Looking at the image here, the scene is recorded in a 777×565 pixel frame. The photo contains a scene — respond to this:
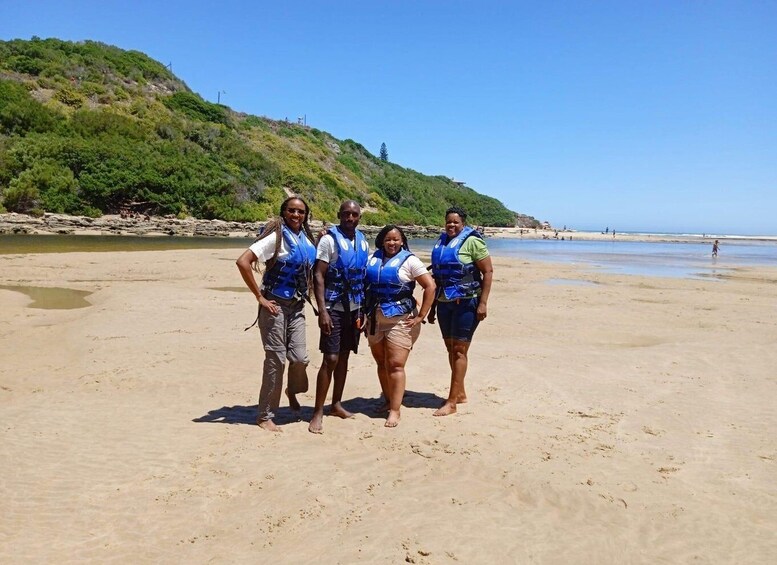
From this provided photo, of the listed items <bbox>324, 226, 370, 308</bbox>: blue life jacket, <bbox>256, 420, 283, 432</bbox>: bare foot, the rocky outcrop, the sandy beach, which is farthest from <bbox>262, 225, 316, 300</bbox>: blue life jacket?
the rocky outcrop

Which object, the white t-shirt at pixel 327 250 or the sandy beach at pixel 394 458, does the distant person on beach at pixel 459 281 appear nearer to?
the sandy beach at pixel 394 458

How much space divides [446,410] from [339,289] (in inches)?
69.8

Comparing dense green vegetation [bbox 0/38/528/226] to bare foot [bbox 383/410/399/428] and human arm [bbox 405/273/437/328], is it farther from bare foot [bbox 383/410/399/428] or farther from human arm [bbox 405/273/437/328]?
human arm [bbox 405/273/437/328]

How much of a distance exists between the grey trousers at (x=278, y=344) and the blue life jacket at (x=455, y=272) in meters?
1.49

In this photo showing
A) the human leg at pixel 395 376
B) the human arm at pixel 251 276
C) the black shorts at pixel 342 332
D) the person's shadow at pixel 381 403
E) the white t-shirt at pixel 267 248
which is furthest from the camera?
the person's shadow at pixel 381 403

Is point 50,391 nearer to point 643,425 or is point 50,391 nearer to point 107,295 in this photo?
point 643,425

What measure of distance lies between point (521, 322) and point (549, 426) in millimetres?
6612

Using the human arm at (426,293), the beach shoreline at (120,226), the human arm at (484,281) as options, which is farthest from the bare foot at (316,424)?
the beach shoreline at (120,226)

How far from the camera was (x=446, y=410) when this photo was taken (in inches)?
230

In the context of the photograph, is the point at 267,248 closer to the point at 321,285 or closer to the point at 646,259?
the point at 321,285

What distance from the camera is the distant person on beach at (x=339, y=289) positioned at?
16.7 feet

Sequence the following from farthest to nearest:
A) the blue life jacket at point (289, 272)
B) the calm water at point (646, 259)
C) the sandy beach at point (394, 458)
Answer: the calm water at point (646, 259) < the blue life jacket at point (289, 272) < the sandy beach at point (394, 458)

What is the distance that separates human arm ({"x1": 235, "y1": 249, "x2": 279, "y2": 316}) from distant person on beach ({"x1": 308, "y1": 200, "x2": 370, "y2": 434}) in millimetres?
414

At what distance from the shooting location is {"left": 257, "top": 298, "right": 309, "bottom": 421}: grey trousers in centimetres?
513
